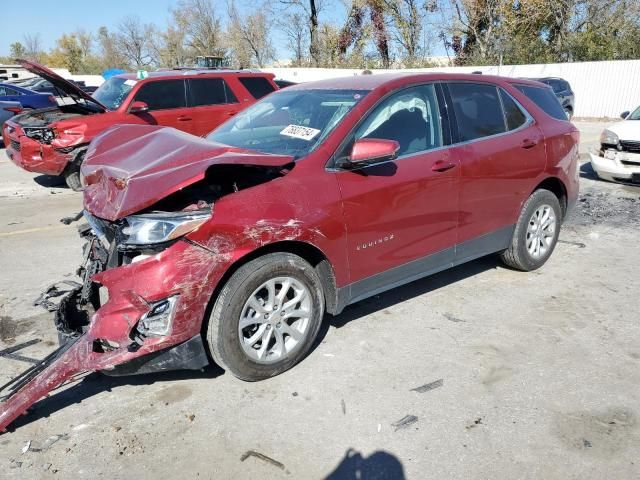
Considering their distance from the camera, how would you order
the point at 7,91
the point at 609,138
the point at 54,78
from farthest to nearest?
the point at 7,91, the point at 609,138, the point at 54,78

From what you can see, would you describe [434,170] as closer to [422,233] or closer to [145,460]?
[422,233]

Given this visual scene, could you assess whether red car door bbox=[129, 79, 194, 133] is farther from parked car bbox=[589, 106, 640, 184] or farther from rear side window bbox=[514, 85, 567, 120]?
parked car bbox=[589, 106, 640, 184]

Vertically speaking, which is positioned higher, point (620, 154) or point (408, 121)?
point (408, 121)

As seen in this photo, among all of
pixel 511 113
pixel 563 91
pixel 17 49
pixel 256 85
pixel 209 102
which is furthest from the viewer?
pixel 17 49

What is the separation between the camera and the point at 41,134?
336 inches

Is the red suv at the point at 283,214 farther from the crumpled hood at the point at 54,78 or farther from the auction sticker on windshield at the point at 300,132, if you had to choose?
the crumpled hood at the point at 54,78

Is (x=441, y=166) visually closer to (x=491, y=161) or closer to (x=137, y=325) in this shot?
(x=491, y=161)

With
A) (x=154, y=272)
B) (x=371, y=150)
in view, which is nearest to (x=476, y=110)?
(x=371, y=150)

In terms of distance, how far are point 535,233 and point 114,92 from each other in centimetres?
762

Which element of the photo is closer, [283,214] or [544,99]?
[283,214]

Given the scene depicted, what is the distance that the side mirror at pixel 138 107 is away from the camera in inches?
340

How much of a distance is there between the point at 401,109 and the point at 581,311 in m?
2.21

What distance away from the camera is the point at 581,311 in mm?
4273

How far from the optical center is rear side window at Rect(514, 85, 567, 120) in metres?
5.04
